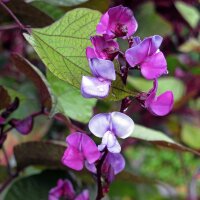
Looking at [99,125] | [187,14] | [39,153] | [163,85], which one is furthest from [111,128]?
[187,14]

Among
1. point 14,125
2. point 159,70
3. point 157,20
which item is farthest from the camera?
point 157,20

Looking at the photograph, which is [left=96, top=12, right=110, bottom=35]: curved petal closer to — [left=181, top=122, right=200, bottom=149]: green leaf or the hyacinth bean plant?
the hyacinth bean plant

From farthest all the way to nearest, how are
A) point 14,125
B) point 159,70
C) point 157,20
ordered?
point 157,20, point 14,125, point 159,70

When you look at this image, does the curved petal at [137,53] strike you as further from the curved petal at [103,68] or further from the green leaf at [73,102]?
the green leaf at [73,102]

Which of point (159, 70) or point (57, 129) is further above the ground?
point (159, 70)

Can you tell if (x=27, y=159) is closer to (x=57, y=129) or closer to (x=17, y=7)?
(x=17, y=7)

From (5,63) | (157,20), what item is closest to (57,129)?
(5,63)

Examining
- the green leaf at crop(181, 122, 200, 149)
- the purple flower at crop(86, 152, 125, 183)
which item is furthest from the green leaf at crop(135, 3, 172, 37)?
the purple flower at crop(86, 152, 125, 183)
